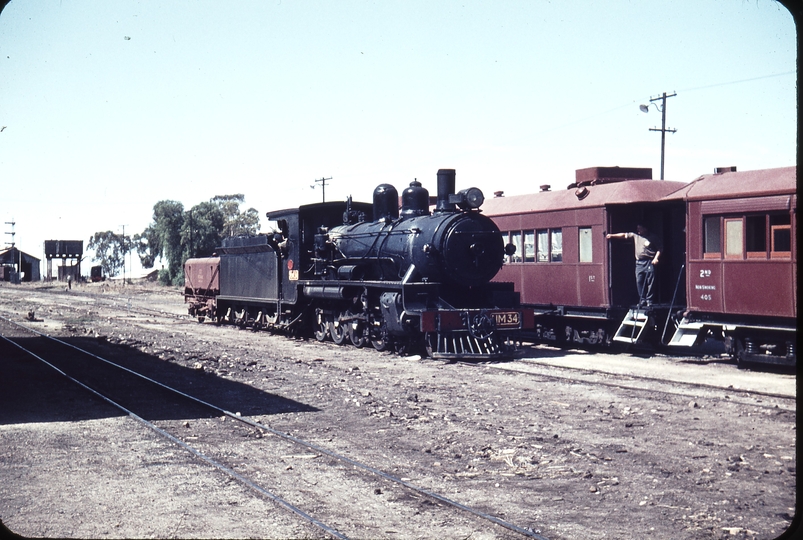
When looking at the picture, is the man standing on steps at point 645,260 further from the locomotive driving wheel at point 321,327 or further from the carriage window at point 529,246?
the locomotive driving wheel at point 321,327

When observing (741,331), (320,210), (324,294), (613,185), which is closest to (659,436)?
(741,331)

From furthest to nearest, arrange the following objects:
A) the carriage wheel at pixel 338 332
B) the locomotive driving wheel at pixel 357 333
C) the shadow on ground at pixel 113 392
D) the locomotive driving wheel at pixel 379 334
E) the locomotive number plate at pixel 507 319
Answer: the carriage wheel at pixel 338 332 → the locomotive driving wheel at pixel 357 333 → the locomotive driving wheel at pixel 379 334 → the locomotive number plate at pixel 507 319 → the shadow on ground at pixel 113 392

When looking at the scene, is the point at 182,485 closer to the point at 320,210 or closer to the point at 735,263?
the point at 735,263

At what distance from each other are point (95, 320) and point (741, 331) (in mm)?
22216

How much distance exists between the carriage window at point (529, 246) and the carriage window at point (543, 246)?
0.63 feet

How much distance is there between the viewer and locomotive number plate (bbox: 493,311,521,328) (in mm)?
14477

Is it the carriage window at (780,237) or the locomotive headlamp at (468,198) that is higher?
the locomotive headlamp at (468,198)

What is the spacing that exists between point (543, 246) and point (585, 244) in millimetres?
1309

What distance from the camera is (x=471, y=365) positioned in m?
13.5

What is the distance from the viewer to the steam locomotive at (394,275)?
14.6 metres

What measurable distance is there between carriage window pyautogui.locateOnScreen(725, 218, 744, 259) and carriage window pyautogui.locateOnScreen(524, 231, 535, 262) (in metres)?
5.00

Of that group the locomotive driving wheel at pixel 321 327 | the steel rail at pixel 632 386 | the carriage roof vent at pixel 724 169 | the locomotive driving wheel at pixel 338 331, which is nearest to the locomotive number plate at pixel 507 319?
the steel rail at pixel 632 386

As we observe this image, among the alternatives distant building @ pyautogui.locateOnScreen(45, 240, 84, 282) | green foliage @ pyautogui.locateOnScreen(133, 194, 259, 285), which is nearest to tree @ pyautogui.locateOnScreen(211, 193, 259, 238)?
green foliage @ pyautogui.locateOnScreen(133, 194, 259, 285)

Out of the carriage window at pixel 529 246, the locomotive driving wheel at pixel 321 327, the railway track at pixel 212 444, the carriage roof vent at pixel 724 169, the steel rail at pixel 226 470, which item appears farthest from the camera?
the locomotive driving wheel at pixel 321 327
